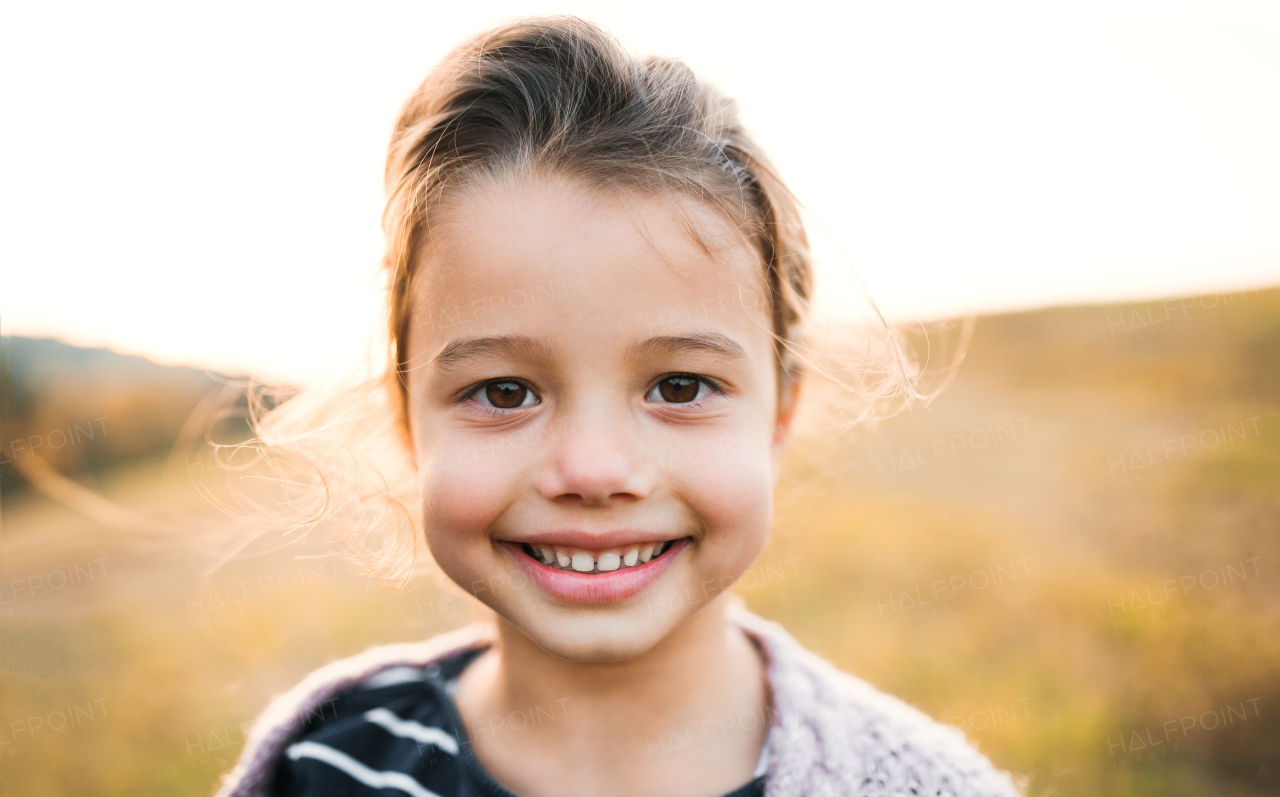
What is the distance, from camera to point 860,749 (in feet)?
5.19

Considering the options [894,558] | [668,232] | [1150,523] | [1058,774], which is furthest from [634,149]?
[1150,523]

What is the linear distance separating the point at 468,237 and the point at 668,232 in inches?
14.9

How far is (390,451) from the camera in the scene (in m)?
2.02

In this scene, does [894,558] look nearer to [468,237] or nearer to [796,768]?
[796,768]

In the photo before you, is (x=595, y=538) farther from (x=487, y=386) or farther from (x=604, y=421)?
(x=487, y=386)

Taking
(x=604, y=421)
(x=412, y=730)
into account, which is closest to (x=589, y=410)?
(x=604, y=421)

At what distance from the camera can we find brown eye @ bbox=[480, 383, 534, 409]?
4.82 ft

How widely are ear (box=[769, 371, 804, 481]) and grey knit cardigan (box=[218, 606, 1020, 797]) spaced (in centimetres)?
46

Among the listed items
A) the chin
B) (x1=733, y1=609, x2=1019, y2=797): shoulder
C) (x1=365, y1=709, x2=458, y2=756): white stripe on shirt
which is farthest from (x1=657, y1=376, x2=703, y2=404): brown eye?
(x1=365, y1=709, x2=458, y2=756): white stripe on shirt

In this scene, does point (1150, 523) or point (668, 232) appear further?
point (1150, 523)

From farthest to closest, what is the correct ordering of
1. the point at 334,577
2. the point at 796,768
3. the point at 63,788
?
the point at 334,577, the point at 63,788, the point at 796,768

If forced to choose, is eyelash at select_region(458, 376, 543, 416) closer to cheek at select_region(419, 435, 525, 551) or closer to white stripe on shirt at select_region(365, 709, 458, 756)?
cheek at select_region(419, 435, 525, 551)

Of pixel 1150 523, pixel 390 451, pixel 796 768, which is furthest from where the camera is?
pixel 1150 523

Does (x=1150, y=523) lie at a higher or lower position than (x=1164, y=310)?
lower
